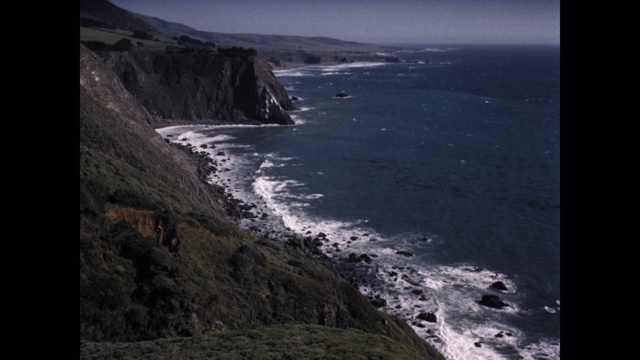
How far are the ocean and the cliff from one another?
550 centimetres

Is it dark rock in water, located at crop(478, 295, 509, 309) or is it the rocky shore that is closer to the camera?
dark rock in water, located at crop(478, 295, 509, 309)

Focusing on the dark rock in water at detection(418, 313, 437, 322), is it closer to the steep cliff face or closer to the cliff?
the cliff

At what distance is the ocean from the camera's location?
2798cm

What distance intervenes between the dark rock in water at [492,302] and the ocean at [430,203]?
0.30 metres

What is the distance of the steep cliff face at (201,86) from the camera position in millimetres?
84938

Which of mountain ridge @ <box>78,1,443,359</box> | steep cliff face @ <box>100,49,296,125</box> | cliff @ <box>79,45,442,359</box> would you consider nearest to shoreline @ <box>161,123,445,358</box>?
mountain ridge @ <box>78,1,443,359</box>

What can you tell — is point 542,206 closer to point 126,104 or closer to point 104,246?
point 104,246

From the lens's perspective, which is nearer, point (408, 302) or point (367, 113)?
point (408, 302)

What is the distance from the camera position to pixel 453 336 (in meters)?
25.7

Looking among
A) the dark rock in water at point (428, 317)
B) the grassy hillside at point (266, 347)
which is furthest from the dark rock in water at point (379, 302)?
the grassy hillside at point (266, 347)

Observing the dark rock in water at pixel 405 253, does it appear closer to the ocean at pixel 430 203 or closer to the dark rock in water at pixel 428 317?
the ocean at pixel 430 203

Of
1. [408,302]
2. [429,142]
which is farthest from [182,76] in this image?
[408,302]

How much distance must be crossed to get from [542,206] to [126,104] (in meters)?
46.2

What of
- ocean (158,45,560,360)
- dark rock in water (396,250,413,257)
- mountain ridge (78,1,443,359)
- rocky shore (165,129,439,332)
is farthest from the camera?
dark rock in water (396,250,413,257)
